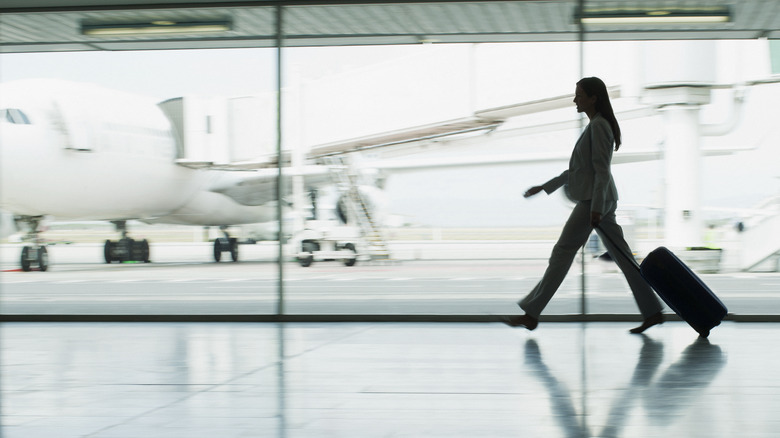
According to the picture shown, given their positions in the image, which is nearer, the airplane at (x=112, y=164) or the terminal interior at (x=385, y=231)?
the terminal interior at (x=385, y=231)

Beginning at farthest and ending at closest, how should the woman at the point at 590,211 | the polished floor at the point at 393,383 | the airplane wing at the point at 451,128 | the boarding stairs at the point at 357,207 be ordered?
the boarding stairs at the point at 357,207, the airplane wing at the point at 451,128, the woman at the point at 590,211, the polished floor at the point at 393,383

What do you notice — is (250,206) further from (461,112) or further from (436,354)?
(436,354)

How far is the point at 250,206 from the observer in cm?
1412

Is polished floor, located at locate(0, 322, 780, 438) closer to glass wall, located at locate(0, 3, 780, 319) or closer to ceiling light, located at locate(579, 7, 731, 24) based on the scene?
glass wall, located at locate(0, 3, 780, 319)

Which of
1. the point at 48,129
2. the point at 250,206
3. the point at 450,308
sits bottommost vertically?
the point at 450,308

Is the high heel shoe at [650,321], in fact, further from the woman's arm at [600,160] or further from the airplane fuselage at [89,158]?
the airplane fuselage at [89,158]

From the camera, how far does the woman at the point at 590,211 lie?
12.7ft

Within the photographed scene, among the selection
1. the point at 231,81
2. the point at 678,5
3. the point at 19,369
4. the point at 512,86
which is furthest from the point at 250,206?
the point at 19,369

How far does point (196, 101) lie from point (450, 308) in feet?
18.8

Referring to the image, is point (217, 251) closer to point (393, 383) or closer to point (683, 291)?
point (683, 291)

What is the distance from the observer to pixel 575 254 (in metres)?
3.90

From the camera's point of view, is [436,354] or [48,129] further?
[48,129]

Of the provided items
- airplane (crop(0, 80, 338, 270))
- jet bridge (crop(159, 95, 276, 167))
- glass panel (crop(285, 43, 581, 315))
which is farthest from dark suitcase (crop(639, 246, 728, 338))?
airplane (crop(0, 80, 338, 270))

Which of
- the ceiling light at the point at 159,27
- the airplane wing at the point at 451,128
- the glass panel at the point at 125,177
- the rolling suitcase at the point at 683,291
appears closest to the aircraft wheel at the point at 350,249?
the glass panel at the point at 125,177
